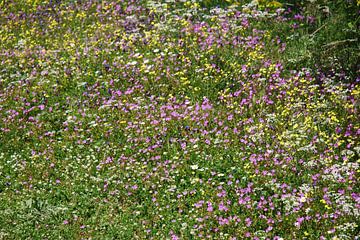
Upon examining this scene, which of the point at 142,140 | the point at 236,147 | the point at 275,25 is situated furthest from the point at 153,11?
the point at 236,147

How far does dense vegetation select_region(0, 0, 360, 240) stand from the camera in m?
7.30

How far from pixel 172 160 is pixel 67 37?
5.56 m

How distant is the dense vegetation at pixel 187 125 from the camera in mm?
7297

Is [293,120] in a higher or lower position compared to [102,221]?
higher

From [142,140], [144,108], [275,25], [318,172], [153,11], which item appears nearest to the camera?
[318,172]

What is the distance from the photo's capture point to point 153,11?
12570 mm

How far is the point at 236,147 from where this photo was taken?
8.30m

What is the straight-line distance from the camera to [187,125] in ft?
29.4

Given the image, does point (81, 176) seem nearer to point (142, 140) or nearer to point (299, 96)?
point (142, 140)

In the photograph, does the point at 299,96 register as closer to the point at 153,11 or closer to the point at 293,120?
the point at 293,120

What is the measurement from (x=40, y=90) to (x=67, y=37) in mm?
2064

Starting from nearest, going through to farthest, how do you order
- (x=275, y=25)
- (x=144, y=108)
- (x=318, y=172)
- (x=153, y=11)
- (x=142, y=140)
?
(x=318, y=172) < (x=142, y=140) < (x=144, y=108) < (x=275, y=25) < (x=153, y=11)

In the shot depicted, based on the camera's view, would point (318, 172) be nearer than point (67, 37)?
Yes

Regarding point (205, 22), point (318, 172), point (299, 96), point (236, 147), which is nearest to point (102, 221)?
point (236, 147)
